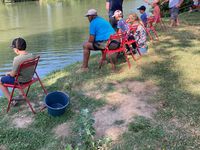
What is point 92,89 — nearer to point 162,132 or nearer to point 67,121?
point 67,121

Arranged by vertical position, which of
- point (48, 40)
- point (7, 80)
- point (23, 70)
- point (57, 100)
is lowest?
point (48, 40)

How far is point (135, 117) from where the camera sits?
4.79m

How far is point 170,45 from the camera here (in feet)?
28.2

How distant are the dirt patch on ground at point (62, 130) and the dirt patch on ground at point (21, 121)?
52cm

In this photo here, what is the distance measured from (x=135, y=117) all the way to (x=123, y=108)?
390 millimetres

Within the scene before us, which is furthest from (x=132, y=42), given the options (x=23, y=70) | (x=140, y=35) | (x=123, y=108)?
(x=23, y=70)

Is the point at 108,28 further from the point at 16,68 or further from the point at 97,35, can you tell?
the point at 16,68

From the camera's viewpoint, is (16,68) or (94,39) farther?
(94,39)

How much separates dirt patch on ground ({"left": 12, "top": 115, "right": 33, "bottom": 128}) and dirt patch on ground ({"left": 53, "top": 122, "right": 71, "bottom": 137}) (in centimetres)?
52

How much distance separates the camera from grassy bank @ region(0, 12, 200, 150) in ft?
14.2

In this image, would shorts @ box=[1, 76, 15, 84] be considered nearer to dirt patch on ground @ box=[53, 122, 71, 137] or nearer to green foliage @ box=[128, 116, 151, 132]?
dirt patch on ground @ box=[53, 122, 71, 137]

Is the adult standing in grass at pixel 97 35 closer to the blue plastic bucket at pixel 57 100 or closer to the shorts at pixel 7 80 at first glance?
the blue plastic bucket at pixel 57 100

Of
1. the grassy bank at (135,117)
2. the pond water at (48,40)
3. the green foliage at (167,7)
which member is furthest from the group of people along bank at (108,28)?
the green foliage at (167,7)

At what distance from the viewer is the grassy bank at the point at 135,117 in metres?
4.33
